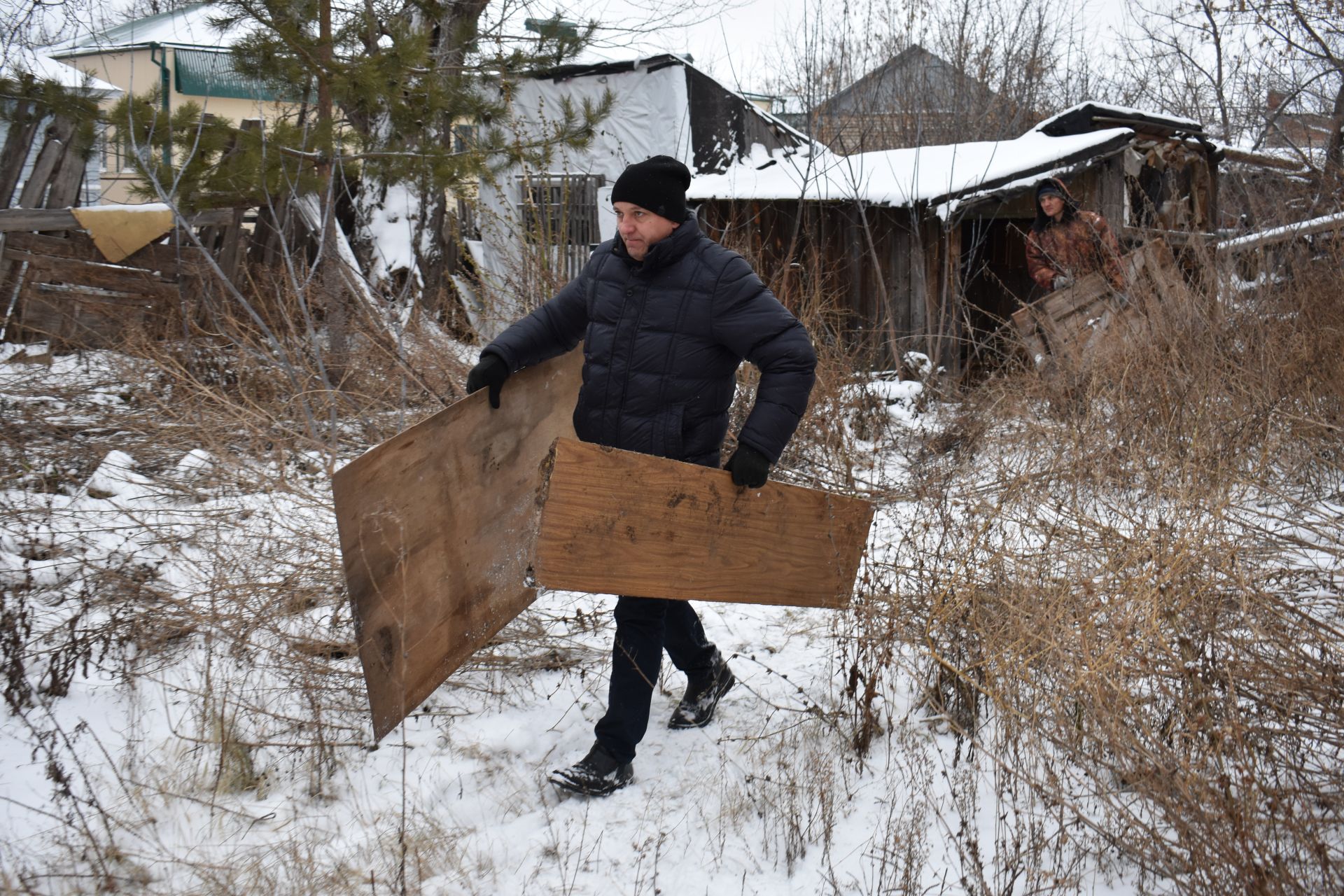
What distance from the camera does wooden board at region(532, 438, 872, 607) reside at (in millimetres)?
2453

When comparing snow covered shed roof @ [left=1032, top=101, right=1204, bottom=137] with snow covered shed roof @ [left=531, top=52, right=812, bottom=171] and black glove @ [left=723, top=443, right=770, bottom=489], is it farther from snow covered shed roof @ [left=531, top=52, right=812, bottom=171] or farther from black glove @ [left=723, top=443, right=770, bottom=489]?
black glove @ [left=723, top=443, right=770, bottom=489]

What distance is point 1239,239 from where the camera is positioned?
280 inches

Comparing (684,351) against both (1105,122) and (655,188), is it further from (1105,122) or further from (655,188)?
(1105,122)

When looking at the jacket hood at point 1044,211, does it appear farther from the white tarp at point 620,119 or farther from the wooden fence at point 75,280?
the wooden fence at point 75,280

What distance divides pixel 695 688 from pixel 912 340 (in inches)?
261

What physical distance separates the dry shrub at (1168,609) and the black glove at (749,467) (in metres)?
0.74

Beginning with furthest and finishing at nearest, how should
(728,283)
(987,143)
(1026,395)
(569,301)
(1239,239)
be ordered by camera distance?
(987,143), (1239,239), (1026,395), (569,301), (728,283)

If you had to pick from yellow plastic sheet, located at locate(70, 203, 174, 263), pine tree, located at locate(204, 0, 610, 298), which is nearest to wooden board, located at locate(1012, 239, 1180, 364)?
pine tree, located at locate(204, 0, 610, 298)

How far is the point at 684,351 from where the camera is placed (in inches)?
109

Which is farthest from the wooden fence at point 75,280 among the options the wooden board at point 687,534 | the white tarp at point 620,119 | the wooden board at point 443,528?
the wooden board at point 687,534

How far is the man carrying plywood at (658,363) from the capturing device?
271cm

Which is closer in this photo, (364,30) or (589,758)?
(589,758)

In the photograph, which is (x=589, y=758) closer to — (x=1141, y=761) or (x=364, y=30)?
(x=1141, y=761)

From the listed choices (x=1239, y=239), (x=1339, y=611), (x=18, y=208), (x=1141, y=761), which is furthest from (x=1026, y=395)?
(x=18, y=208)
